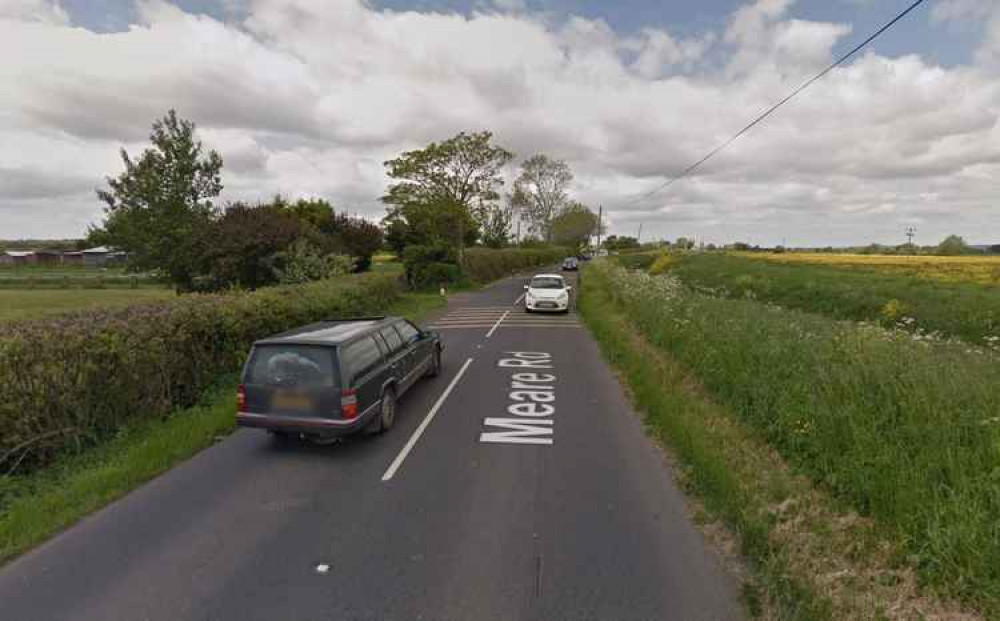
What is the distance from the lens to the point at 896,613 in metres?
2.51

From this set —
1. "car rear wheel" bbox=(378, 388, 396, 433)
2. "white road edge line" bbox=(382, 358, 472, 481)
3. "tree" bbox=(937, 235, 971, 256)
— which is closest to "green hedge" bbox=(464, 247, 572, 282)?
"white road edge line" bbox=(382, 358, 472, 481)

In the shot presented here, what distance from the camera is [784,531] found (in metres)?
3.27

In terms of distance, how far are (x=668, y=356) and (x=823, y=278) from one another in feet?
58.0

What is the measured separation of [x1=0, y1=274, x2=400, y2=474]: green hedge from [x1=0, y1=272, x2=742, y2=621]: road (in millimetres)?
1258

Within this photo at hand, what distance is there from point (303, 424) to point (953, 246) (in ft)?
213

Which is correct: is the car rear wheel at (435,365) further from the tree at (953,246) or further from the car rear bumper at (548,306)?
the tree at (953,246)

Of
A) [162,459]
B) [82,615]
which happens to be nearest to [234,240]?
[162,459]

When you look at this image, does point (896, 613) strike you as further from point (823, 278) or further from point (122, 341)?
point (823, 278)

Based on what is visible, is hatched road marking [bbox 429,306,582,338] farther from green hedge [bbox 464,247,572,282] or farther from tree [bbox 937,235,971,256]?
tree [bbox 937,235,971,256]

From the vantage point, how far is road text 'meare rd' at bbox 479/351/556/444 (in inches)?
212

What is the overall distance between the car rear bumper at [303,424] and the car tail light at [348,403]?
0.06m

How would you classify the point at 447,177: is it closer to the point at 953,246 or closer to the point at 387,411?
the point at 387,411

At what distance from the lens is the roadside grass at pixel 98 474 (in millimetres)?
3467

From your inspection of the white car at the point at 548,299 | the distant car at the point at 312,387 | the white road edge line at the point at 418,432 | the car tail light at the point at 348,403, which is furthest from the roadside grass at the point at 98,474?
the white car at the point at 548,299
